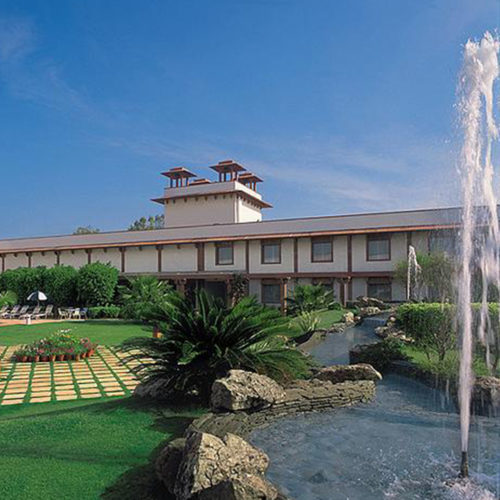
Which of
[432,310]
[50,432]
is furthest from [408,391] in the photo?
[50,432]

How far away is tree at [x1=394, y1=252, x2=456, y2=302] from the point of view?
18.3m

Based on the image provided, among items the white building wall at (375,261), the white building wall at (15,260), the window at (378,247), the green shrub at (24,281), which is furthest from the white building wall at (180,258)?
the white building wall at (15,260)

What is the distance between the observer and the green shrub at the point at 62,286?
1025 inches

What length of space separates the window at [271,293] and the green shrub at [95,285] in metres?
8.89

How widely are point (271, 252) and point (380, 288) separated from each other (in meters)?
6.39

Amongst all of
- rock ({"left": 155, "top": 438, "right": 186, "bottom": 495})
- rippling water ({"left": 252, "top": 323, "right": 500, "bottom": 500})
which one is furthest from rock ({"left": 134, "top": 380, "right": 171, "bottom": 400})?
rock ({"left": 155, "top": 438, "right": 186, "bottom": 495})

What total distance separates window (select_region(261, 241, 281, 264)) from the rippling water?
18903 mm

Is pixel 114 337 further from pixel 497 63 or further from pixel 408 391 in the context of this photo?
pixel 497 63

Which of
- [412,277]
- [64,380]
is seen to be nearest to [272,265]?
[412,277]

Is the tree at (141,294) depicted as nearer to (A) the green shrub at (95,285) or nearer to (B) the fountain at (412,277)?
(A) the green shrub at (95,285)

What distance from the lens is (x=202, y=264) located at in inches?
1068

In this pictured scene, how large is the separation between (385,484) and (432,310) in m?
5.86

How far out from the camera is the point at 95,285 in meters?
25.2

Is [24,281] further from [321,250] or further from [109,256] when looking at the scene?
[321,250]
